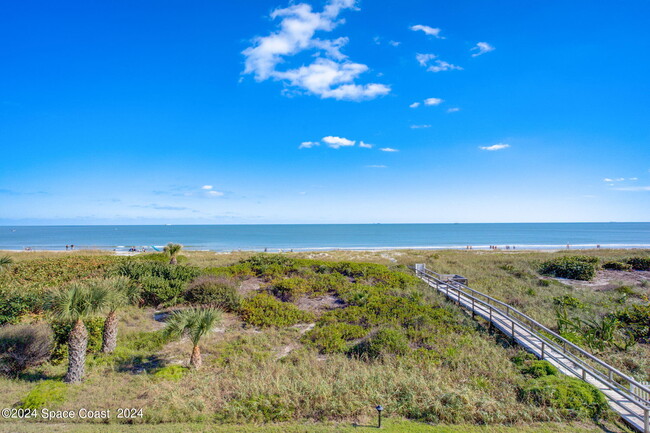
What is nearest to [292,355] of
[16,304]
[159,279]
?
[159,279]

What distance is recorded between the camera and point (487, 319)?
12867 mm

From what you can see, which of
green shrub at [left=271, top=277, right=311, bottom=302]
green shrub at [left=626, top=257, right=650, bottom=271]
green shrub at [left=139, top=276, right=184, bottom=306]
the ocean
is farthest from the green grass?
the ocean

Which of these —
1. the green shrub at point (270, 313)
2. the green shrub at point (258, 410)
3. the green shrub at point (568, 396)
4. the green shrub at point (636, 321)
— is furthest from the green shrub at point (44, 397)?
the green shrub at point (636, 321)

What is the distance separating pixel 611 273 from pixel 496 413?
25945 millimetres

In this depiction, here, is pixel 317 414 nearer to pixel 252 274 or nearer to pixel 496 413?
pixel 496 413

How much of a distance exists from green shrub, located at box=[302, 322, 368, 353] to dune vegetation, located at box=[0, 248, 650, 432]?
0.21ft

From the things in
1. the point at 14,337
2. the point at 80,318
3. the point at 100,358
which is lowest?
the point at 100,358

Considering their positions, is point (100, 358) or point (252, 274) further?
point (252, 274)

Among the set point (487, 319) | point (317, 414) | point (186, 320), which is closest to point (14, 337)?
point (186, 320)

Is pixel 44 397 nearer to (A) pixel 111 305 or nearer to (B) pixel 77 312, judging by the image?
(B) pixel 77 312

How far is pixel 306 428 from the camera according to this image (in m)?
6.04

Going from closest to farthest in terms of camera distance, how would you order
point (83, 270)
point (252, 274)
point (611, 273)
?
point (83, 270)
point (252, 274)
point (611, 273)

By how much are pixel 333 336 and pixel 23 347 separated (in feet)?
30.9

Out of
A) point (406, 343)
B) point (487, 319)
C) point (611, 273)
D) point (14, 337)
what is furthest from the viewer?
point (611, 273)
